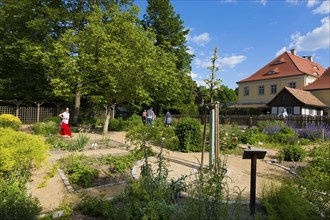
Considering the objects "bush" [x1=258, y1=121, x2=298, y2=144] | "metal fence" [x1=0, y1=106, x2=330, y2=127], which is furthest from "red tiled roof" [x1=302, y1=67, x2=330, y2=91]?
"bush" [x1=258, y1=121, x2=298, y2=144]

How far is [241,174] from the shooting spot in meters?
6.63

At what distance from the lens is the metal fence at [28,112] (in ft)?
71.2

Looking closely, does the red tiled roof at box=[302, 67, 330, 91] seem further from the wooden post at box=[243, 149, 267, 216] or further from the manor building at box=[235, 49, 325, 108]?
the wooden post at box=[243, 149, 267, 216]

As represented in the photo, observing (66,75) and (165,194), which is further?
(66,75)

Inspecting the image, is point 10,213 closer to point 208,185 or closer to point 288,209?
point 208,185

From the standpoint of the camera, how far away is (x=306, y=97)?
31578mm

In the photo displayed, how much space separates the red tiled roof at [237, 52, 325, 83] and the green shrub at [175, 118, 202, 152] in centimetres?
3433

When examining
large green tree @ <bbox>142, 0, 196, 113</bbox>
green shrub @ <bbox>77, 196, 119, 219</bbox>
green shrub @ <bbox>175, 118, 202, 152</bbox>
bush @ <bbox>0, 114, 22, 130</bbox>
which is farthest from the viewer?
large green tree @ <bbox>142, 0, 196, 113</bbox>

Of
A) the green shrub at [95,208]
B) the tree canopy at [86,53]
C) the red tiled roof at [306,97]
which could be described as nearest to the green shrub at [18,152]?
the green shrub at [95,208]

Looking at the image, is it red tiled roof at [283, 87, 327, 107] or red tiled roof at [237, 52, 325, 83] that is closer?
red tiled roof at [283, 87, 327, 107]

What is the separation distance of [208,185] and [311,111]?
33.6m

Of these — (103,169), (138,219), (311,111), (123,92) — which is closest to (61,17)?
(123,92)

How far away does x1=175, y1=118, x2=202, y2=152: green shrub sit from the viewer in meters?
10.0

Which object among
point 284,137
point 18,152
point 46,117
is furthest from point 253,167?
point 46,117
